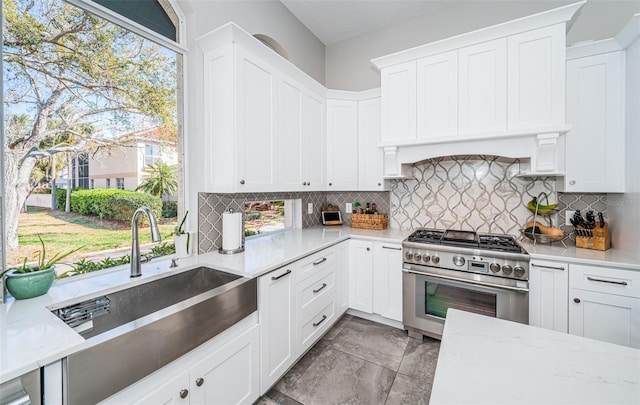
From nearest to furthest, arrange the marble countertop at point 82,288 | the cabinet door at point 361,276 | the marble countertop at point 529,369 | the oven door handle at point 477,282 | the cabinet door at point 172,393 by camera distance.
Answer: the marble countertop at point 529,369
the marble countertop at point 82,288
the cabinet door at point 172,393
the oven door handle at point 477,282
the cabinet door at point 361,276

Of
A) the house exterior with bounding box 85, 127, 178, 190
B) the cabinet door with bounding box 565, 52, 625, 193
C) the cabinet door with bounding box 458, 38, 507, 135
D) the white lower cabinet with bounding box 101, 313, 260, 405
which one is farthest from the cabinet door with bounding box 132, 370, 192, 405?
the cabinet door with bounding box 565, 52, 625, 193

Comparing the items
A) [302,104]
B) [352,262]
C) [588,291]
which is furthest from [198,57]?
[588,291]

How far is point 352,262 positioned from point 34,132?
2501mm

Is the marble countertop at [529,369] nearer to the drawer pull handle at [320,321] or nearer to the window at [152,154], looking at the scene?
the drawer pull handle at [320,321]

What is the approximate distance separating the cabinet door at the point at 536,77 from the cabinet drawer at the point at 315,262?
6.14ft

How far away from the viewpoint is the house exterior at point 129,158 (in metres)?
1.61

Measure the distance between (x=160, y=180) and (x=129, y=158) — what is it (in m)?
0.25

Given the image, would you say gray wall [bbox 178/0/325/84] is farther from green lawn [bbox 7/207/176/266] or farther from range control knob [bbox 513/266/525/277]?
range control knob [bbox 513/266/525/277]

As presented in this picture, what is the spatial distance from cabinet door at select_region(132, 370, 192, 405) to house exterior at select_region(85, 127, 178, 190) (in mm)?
1248

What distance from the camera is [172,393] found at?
1.15m

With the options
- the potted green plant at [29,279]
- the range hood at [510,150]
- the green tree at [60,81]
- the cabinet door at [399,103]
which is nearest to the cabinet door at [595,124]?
the range hood at [510,150]

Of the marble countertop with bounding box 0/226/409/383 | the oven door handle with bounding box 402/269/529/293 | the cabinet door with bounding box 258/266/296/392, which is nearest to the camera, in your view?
the marble countertop with bounding box 0/226/409/383

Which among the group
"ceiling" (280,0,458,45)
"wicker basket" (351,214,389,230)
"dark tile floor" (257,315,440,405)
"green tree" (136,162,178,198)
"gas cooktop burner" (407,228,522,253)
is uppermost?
"ceiling" (280,0,458,45)

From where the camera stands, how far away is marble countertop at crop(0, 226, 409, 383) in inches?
32.5
